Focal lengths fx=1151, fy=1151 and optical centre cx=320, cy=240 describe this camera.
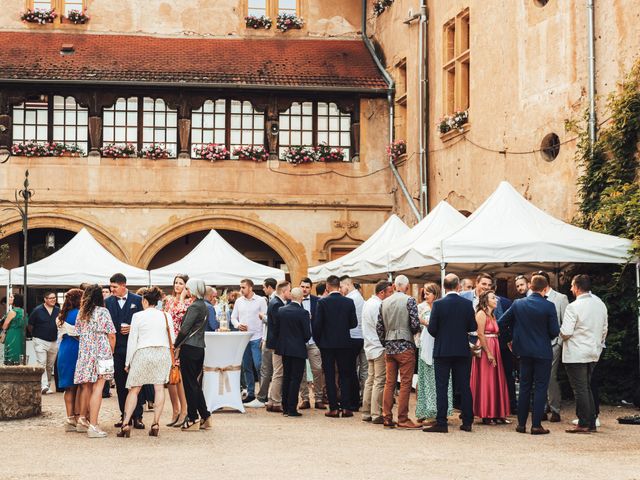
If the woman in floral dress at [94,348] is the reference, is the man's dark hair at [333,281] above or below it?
above

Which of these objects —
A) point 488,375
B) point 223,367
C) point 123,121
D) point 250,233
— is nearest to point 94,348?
point 223,367

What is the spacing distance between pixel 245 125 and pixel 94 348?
15.0 meters

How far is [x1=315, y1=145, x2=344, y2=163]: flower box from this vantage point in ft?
87.2

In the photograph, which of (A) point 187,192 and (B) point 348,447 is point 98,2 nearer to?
(A) point 187,192

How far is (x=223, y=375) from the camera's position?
47.6 feet

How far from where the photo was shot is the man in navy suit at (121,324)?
13.0 m

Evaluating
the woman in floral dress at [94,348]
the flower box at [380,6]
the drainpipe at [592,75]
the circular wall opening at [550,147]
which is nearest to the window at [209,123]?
the flower box at [380,6]

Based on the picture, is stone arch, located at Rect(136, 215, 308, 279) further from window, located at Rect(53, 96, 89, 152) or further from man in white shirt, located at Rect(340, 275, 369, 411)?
man in white shirt, located at Rect(340, 275, 369, 411)

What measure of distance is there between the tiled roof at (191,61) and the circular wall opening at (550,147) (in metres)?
8.46

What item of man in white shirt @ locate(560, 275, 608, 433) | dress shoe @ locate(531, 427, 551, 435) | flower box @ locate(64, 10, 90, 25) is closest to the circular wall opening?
man in white shirt @ locate(560, 275, 608, 433)

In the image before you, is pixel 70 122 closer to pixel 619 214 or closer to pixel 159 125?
pixel 159 125

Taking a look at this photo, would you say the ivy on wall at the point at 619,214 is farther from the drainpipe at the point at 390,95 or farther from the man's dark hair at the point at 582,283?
the drainpipe at the point at 390,95

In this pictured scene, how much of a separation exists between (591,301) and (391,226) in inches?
332

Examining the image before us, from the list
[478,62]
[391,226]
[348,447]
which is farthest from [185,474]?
[478,62]
